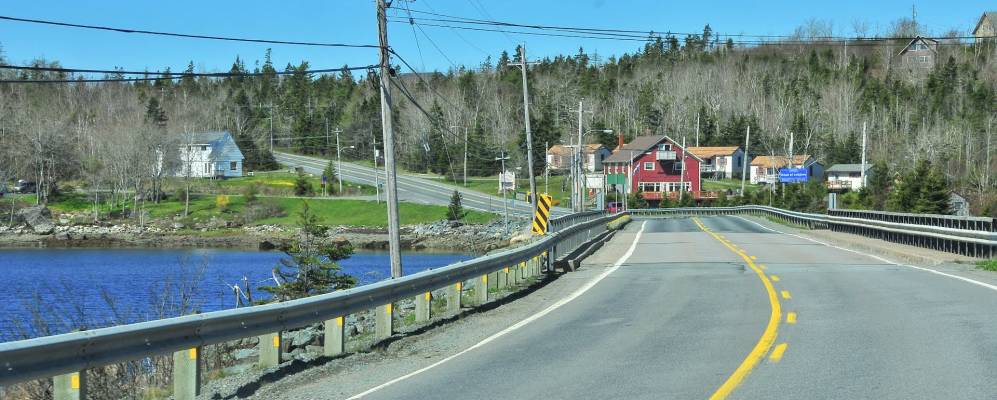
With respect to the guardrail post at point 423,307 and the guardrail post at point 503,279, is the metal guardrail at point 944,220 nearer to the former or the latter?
the guardrail post at point 503,279

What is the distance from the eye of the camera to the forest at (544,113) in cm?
10031

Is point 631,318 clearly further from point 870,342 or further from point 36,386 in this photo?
point 36,386

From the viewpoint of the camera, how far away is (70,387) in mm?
7801

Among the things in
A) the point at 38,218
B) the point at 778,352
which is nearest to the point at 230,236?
the point at 38,218

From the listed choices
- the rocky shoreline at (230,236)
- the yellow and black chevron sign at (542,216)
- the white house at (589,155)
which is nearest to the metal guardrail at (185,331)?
the yellow and black chevron sign at (542,216)

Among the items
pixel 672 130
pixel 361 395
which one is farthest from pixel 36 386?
pixel 672 130

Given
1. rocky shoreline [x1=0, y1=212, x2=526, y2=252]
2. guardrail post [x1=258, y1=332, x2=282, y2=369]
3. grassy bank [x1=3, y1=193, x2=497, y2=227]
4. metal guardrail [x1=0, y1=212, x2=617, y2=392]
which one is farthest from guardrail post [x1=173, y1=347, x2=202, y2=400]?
grassy bank [x1=3, y1=193, x2=497, y2=227]

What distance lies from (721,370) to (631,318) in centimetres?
458

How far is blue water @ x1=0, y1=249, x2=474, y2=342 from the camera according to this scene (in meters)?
27.0

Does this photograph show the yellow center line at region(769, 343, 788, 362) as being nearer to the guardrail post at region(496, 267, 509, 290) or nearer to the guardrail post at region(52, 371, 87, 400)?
the guardrail post at region(52, 371, 87, 400)

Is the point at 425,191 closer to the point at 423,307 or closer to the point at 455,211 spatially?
the point at 455,211

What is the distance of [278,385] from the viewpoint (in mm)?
10148

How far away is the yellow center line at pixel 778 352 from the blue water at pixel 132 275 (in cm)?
1022

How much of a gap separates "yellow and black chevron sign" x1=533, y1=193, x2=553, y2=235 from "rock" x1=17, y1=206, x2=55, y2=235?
215 ft
